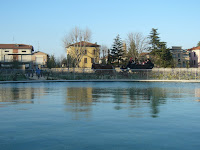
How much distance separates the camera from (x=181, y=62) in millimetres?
104188

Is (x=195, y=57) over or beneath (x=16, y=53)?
beneath

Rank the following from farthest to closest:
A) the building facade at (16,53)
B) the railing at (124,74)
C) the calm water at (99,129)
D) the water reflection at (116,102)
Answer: the building facade at (16,53)
the railing at (124,74)
the water reflection at (116,102)
the calm water at (99,129)

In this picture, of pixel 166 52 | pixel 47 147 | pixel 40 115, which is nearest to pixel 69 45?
pixel 166 52

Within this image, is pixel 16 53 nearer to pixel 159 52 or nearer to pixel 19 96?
pixel 159 52

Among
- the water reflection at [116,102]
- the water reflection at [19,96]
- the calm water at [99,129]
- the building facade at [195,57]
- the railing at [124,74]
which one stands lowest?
the calm water at [99,129]

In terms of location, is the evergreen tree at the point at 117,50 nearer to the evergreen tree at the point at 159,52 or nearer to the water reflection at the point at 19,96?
the evergreen tree at the point at 159,52

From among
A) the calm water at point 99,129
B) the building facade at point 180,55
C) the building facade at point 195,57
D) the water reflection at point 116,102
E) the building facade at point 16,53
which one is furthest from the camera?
the building facade at point 180,55

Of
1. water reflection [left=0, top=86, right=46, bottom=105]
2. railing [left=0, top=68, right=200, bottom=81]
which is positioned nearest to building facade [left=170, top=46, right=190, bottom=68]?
railing [left=0, top=68, right=200, bottom=81]

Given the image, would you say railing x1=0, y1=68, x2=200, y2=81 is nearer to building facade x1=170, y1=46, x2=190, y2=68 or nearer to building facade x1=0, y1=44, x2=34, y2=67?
building facade x1=0, y1=44, x2=34, y2=67

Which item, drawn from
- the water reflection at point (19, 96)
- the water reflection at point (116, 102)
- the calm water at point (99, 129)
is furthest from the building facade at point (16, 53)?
the calm water at point (99, 129)

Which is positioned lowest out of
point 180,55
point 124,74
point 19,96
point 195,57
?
point 19,96

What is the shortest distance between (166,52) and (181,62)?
2463 cm

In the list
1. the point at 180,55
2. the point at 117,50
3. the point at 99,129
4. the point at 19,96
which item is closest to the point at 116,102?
the point at 19,96

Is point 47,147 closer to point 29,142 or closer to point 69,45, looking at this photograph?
point 29,142
